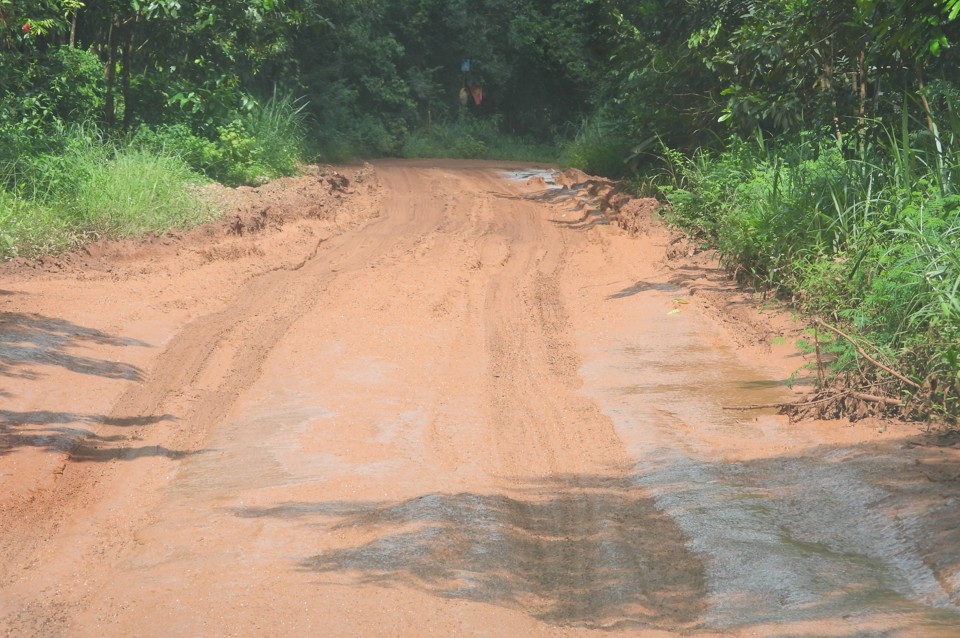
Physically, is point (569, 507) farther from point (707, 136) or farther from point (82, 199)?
point (707, 136)

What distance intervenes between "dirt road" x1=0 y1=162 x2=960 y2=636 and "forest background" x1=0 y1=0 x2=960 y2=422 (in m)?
0.66

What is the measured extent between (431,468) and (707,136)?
10975mm

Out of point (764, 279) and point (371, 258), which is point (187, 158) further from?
point (764, 279)

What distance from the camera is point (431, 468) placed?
5754mm

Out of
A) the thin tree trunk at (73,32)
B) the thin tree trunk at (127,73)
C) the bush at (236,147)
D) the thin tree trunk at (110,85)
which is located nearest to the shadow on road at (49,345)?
the bush at (236,147)

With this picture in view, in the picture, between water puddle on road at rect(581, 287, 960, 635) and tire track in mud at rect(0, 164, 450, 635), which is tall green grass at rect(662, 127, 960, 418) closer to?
water puddle on road at rect(581, 287, 960, 635)

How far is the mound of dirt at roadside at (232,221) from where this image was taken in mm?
10219

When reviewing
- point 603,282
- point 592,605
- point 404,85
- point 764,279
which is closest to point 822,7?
point 764,279

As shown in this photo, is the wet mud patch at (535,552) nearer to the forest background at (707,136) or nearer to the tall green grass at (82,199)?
the forest background at (707,136)

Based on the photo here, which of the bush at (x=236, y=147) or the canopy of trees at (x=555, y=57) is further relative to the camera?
the bush at (x=236, y=147)

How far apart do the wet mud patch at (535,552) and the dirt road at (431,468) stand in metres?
0.01

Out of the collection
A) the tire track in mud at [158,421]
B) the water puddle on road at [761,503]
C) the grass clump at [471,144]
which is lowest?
the tire track in mud at [158,421]

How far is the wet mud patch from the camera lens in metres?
4.14

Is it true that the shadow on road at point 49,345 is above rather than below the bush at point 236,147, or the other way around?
below
